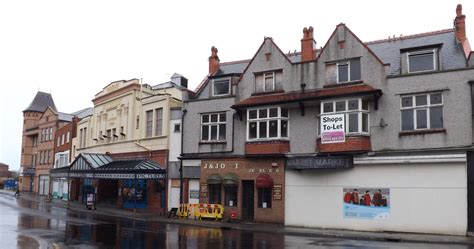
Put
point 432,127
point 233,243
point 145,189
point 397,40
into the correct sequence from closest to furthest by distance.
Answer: point 233,243, point 432,127, point 397,40, point 145,189

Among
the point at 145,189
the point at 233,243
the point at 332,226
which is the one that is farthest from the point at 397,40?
the point at 145,189

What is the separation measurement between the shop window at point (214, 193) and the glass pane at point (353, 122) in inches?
386

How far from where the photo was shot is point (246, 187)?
1112 inches

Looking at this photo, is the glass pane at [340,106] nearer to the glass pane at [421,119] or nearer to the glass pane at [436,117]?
the glass pane at [421,119]

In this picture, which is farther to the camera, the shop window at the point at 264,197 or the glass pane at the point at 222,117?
the glass pane at the point at 222,117

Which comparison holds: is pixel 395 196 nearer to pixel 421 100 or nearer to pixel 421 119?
pixel 421 119

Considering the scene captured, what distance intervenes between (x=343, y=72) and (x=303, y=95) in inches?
99.8

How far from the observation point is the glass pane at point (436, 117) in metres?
22.0

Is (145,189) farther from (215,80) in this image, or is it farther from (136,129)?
(215,80)

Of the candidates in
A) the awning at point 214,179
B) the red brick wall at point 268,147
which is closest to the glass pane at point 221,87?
the red brick wall at point 268,147

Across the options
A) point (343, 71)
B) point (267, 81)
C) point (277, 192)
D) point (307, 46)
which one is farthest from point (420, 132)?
point (267, 81)

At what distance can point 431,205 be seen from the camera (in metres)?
21.8

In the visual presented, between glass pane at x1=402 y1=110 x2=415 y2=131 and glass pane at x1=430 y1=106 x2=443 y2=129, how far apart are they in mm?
932

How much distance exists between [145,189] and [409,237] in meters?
20.5
